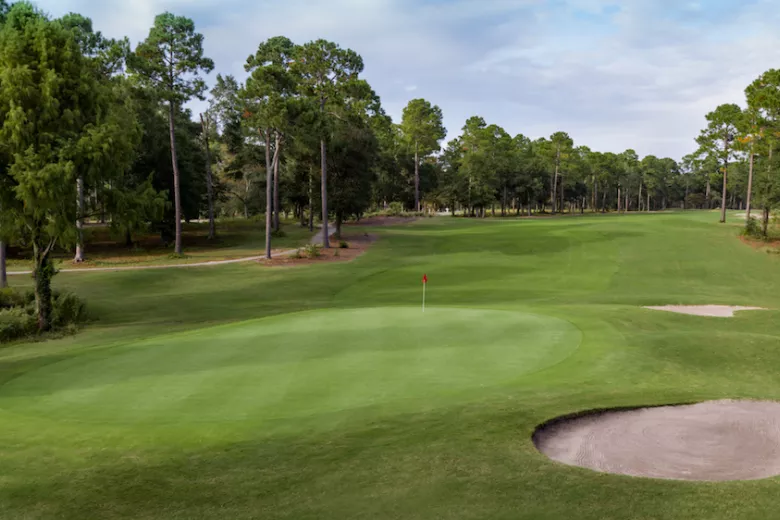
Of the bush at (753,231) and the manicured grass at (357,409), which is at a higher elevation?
the bush at (753,231)

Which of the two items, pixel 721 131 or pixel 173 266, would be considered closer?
pixel 173 266

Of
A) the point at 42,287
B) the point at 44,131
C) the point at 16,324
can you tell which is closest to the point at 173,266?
the point at 42,287

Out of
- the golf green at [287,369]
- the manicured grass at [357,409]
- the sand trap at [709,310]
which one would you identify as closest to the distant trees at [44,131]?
the manicured grass at [357,409]

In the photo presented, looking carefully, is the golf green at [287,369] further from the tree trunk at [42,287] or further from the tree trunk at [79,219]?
the tree trunk at [42,287]

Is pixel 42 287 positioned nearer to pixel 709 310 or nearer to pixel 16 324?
pixel 16 324

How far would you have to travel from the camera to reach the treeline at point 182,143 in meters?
18.6

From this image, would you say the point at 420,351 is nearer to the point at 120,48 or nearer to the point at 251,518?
the point at 251,518

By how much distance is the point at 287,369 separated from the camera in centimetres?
1067

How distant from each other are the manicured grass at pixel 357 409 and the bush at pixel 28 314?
970mm

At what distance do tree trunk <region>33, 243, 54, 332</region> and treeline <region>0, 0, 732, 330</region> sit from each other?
0.05m

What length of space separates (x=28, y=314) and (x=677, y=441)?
2157cm

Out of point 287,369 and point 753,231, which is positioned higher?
point 753,231

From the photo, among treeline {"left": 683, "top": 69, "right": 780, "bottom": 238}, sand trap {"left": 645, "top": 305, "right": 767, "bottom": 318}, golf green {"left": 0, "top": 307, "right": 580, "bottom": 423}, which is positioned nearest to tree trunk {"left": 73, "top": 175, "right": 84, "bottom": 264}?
golf green {"left": 0, "top": 307, "right": 580, "bottom": 423}

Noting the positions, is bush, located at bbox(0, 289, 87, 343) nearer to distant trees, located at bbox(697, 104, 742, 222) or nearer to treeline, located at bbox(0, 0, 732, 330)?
treeline, located at bbox(0, 0, 732, 330)
